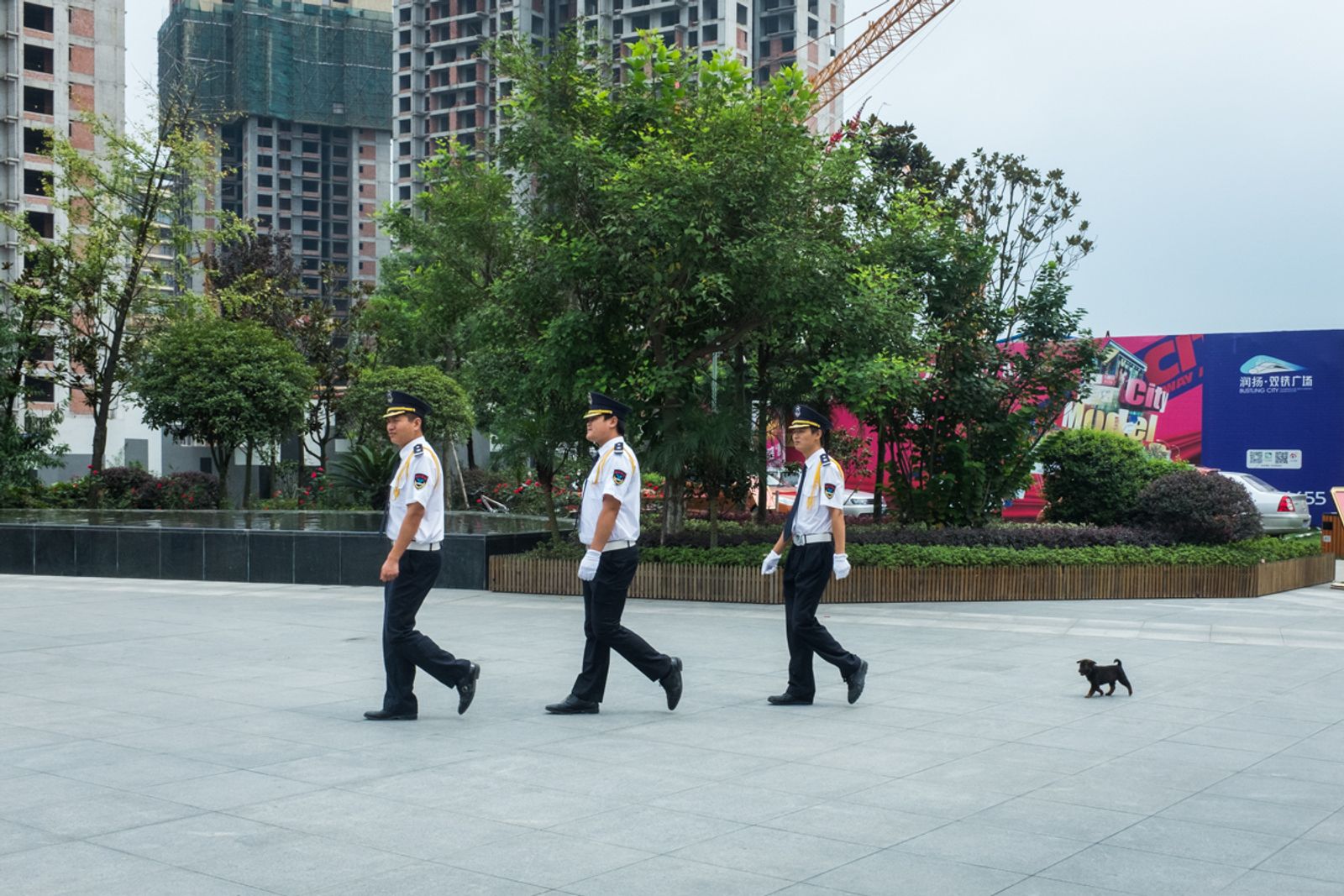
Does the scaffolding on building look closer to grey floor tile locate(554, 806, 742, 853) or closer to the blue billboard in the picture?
the blue billboard

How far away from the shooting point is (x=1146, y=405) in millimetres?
28547

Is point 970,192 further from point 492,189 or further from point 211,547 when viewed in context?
point 211,547

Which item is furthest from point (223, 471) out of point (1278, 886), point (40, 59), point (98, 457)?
point (40, 59)

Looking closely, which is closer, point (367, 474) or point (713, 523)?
point (713, 523)

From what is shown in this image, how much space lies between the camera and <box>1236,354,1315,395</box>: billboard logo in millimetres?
26547

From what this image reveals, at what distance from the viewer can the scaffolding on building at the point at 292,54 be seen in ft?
428

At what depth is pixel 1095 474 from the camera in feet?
63.7

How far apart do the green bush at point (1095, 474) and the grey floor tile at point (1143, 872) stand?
14587mm

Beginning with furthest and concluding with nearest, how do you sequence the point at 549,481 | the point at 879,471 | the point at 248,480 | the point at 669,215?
the point at 248,480
the point at 879,471
the point at 549,481
the point at 669,215

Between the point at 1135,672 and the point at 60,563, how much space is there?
542 inches

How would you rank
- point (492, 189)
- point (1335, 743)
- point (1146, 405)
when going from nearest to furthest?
point (1335, 743) → point (492, 189) → point (1146, 405)

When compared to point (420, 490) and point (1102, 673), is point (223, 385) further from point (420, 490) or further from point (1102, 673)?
point (1102, 673)

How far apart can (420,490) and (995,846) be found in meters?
3.71

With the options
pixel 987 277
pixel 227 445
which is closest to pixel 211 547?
pixel 227 445
